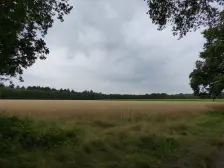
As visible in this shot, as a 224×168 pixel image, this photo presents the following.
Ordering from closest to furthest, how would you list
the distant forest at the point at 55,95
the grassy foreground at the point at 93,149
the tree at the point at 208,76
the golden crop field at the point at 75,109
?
the grassy foreground at the point at 93,149 → the golden crop field at the point at 75,109 → the tree at the point at 208,76 → the distant forest at the point at 55,95

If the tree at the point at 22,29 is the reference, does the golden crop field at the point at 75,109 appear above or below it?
below

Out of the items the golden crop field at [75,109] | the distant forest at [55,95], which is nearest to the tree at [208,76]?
the golden crop field at [75,109]

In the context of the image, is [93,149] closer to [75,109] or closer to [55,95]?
[75,109]

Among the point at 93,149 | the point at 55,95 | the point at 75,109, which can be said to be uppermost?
the point at 55,95

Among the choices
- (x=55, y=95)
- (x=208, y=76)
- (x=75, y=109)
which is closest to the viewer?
(x=75, y=109)

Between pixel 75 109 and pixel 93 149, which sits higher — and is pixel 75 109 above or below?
above

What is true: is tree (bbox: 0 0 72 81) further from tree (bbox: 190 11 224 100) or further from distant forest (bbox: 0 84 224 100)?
distant forest (bbox: 0 84 224 100)

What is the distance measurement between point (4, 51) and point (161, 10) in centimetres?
624

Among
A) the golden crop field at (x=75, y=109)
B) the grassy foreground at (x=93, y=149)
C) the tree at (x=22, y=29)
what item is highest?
the tree at (x=22, y=29)

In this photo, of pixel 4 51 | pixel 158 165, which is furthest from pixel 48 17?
pixel 158 165

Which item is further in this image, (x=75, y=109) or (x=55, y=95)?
(x=55, y=95)

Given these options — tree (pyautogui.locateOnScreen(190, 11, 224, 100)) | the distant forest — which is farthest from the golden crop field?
the distant forest

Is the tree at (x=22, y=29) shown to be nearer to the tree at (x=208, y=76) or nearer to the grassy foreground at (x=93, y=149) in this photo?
the grassy foreground at (x=93, y=149)

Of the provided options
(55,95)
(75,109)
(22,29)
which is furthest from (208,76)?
(55,95)
